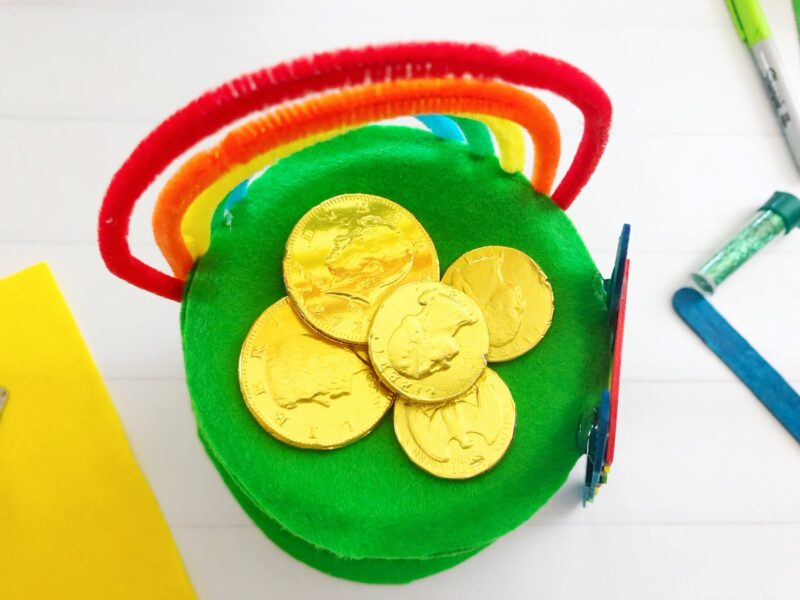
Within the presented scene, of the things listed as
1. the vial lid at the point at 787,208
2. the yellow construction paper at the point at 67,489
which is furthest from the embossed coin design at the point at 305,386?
the vial lid at the point at 787,208

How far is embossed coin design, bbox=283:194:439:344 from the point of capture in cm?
58

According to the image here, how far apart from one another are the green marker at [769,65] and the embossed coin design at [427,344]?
53cm

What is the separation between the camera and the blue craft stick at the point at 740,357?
78 centimetres

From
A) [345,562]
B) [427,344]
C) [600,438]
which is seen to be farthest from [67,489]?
[600,438]

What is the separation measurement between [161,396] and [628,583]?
503mm

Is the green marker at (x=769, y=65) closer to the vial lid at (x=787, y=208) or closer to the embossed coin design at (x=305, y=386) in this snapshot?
the vial lid at (x=787, y=208)

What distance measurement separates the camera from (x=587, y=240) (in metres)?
0.83

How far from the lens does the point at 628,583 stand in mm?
728

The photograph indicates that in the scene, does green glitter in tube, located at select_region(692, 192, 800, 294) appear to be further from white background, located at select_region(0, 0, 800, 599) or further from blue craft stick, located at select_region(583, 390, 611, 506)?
blue craft stick, located at select_region(583, 390, 611, 506)

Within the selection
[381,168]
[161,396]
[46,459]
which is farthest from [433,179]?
[46,459]

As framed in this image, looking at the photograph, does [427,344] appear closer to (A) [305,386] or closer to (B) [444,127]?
(A) [305,386]

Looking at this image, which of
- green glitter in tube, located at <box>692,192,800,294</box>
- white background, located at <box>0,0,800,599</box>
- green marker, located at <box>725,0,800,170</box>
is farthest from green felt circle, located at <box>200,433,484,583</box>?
green marker, located at <box>725,0,800,170</box>

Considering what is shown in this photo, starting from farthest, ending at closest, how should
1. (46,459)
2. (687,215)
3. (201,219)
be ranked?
(687,215) → (46,459) → (201,219)

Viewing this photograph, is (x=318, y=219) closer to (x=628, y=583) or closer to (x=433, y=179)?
(x=433, y=179)
